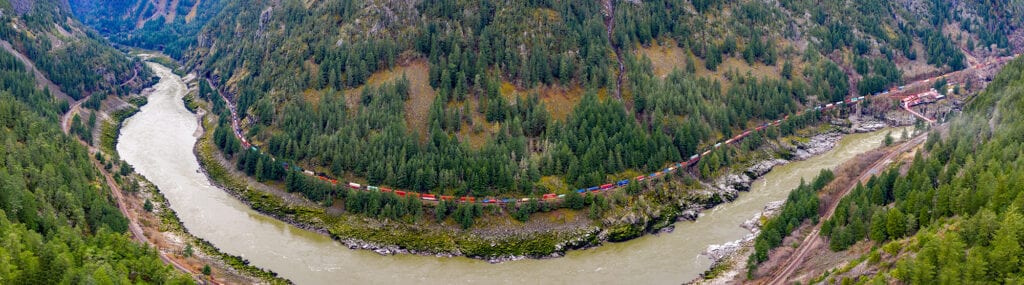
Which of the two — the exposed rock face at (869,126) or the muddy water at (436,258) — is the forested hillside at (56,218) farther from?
the exposed rock face at (869,126)

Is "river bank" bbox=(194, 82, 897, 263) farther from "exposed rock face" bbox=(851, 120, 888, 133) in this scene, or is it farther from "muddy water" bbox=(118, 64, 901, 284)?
"exposed rock face" bbox=(851, 120, 888, 133)

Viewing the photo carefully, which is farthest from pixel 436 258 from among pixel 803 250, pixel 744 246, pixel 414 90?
pixel 414 90

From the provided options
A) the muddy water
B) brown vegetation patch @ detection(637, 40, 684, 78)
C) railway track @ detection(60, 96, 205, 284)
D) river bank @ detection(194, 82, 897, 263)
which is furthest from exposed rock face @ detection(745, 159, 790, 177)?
railway track @ detection(60, 96, 205, 284)

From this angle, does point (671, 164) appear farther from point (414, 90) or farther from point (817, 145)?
point (414, 90)

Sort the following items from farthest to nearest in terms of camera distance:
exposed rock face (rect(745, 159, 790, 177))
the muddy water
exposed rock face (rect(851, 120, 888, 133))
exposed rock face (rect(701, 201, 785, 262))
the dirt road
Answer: exposed rock face (rect(851, 120, 888, 133))
exposed rock face (rect(745, 159, 790, 177))
exposed rock face (rect(701, 201, 785, 262))
the muddy water
the dirt road

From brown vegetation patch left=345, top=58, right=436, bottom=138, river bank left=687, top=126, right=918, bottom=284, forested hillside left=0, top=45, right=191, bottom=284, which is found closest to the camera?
forested hillside left=0, top=45, right=191, bottom=284
